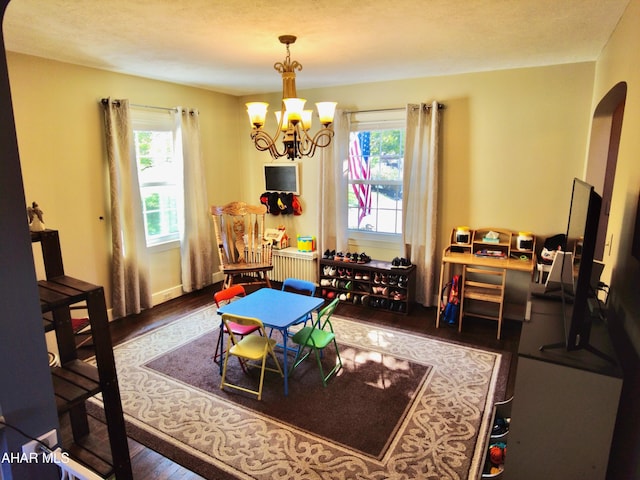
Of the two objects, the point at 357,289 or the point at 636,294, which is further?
the point at 357,289

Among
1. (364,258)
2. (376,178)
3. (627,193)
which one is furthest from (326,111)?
(364,258)

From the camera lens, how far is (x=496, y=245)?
13.9 feet

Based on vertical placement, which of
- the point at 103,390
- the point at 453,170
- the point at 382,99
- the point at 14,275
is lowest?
the point at 103,390

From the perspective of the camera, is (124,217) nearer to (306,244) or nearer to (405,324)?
(306,244)

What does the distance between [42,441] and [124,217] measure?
10.3 feet

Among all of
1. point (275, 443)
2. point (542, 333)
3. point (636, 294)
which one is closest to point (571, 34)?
point (636, 294)

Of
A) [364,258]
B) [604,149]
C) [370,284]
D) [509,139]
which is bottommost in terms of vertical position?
[370,284]

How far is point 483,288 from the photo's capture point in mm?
4297

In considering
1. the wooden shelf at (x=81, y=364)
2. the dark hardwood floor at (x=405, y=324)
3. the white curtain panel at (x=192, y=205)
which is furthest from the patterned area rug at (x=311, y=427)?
the white curtain panel at (x=192, y=205)

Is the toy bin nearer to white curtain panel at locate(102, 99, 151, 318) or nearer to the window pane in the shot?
the window pane

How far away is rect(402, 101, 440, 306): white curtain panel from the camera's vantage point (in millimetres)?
4340

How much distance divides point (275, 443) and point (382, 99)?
3.80 meters

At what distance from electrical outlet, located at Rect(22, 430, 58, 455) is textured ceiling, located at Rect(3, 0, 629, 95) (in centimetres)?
218

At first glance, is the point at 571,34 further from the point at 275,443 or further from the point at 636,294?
the point at 275,443
